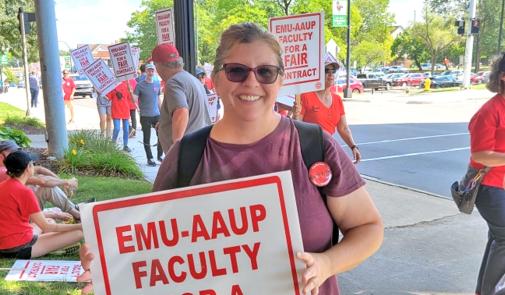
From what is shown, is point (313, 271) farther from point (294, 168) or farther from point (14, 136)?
point (14, 136)

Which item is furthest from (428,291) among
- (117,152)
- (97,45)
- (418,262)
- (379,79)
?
(97,45)

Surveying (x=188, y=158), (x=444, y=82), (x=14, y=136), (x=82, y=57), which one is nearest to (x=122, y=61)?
(x=82, y=57)

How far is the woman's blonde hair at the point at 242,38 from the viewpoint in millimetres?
1592

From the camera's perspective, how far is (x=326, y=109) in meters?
5.30

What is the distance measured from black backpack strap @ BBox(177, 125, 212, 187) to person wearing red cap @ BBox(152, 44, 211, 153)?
3.12 metres

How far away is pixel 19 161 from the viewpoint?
435cm

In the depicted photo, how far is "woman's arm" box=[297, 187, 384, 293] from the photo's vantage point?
154cm

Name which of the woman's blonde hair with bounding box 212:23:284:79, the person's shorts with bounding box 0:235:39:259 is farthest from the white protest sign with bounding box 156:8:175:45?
the woman's blonde hair with bounding box 212:23:284:79

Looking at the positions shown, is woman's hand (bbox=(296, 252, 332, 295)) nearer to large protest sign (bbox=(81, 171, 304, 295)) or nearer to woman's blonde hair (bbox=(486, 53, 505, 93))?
large protest sign (bbox=(81, 171, 304, 295))

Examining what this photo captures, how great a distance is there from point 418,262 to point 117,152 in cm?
598

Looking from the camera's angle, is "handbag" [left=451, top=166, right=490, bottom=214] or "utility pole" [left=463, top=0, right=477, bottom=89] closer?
"handbag" [left=451, top=166, right=490, bottom=214]

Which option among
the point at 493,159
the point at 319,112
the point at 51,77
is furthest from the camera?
the point at 51,77

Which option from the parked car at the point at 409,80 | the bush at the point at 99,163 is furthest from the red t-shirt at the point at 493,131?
the parked car at the point at 409,80

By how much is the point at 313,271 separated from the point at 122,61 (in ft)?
27.2
